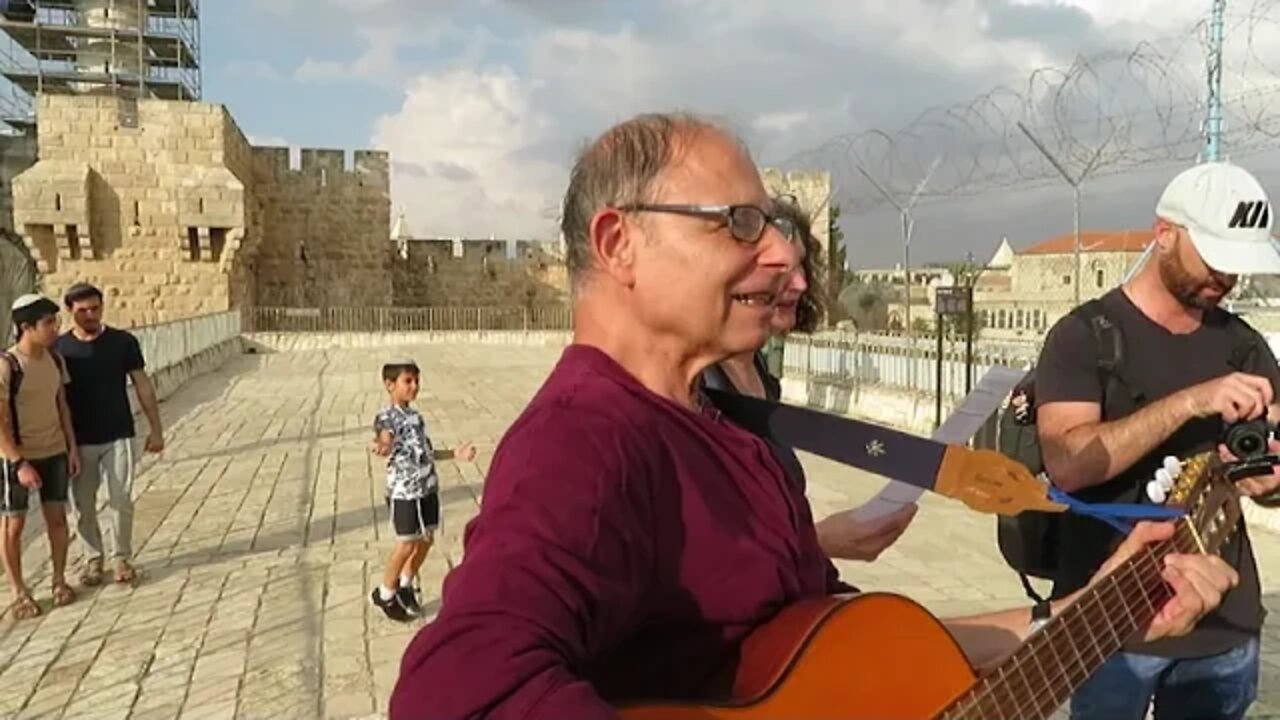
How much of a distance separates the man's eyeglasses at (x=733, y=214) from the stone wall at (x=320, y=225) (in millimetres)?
30753

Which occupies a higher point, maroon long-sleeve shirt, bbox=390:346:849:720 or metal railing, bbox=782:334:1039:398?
maroon long-sleeve shirt, bbox=390:346:849:720

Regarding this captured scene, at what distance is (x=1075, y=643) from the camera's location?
1.49 metres

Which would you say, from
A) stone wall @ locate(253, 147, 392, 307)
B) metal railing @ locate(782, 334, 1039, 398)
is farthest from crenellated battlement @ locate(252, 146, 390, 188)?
metal railing @ locate(782, 334, 1039, 398)

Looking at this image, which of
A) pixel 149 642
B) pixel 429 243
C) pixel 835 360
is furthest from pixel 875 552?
pixel 429 243

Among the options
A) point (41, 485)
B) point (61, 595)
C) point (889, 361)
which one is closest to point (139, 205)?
point (889, 361)

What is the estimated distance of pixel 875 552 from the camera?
1.86m

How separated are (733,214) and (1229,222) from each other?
4.31 feet

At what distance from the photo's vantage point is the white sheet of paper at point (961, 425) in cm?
187

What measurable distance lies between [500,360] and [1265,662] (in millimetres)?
19181

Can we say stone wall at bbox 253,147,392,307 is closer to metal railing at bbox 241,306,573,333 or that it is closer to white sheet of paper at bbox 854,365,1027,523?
metal railing at bbox 241,306,573,333

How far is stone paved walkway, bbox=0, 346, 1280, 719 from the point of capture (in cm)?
394

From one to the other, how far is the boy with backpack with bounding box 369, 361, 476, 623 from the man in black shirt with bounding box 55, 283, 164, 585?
163 cm

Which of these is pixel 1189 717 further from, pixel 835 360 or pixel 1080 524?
pixel 835 360

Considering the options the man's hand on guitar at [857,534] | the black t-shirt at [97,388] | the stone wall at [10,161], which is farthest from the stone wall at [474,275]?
the man's hand on guitar at [857,534]
